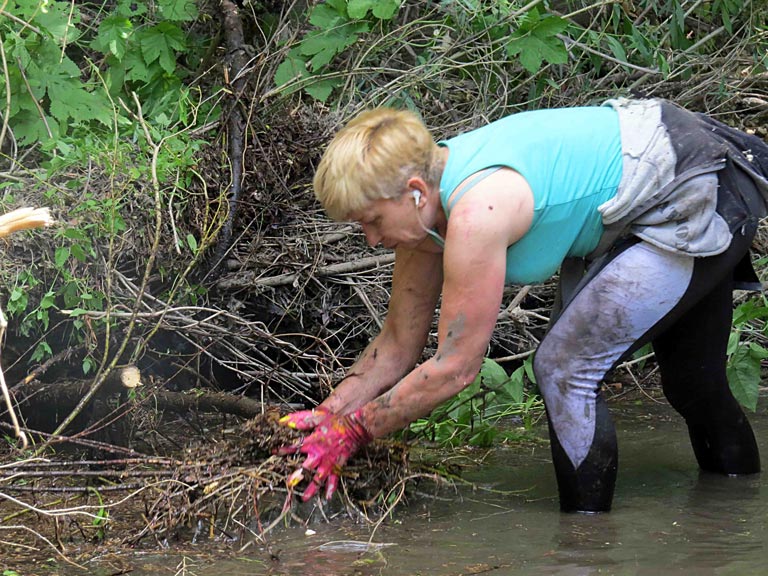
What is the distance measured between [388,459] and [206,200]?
5.61 feet

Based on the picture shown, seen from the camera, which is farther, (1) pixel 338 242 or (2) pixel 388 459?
(1) pixel 338 242

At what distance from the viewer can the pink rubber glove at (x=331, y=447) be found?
3230 mm

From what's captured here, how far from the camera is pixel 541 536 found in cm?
316

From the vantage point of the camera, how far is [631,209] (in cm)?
308

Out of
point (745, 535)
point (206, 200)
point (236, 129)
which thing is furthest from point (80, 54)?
point (745, 535)

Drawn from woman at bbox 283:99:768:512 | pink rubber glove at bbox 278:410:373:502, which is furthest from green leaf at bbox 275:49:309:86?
pink rubber glove at bbox 278:410:373:502

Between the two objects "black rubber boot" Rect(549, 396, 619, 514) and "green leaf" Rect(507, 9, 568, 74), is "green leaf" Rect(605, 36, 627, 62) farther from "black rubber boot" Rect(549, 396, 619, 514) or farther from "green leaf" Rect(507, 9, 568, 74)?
"black rubber boot" Rect(549, 396, 619, 514)

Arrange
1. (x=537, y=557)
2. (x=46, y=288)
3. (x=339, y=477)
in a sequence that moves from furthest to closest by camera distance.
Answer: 1. (x=46, y=288)
2. (x=339, y=477)
3. (x=537, y=557)

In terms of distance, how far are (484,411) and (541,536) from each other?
4.93ft

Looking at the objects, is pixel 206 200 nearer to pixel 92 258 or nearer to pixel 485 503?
pixel 92 258

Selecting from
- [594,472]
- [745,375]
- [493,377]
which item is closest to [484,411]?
[493,377]

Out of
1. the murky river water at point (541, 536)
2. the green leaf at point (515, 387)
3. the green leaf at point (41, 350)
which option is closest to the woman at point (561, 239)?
the murky river water at point (541, 536)

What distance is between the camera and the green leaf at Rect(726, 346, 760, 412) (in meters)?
4.41

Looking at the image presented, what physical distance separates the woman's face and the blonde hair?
28 mm
